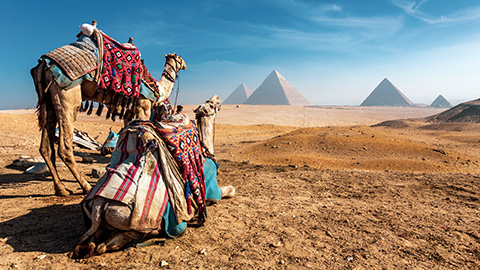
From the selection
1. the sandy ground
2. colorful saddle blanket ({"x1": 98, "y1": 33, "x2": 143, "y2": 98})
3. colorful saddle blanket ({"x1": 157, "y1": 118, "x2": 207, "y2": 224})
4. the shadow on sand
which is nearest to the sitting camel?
colorful saddle blanket ({"x1": 98, "y1": 33, "x2": 143, "y2": 98})

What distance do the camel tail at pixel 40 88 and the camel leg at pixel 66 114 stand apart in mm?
202

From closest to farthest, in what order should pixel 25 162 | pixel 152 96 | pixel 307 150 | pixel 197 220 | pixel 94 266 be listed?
1. pixel 94 266
2. pixel 197 220
3. pixel 152 96
4. pixel 25 162
5. pixel 307 150

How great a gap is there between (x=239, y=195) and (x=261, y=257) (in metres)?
2.31

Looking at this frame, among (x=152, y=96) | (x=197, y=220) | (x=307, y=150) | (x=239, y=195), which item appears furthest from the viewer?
(x=307, y=150)

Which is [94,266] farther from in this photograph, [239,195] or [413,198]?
[413,198]

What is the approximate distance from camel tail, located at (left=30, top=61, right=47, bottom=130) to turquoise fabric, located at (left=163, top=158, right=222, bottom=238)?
3063 millimetres

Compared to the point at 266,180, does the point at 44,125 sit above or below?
above

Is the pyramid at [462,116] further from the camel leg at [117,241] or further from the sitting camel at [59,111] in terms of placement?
the camel leg at [117,241]

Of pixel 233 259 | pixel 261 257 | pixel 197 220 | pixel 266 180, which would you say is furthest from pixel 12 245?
pixel 266 180

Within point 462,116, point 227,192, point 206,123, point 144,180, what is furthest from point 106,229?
point 462,116

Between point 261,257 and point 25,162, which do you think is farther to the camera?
point 25,162

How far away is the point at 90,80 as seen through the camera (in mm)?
5082

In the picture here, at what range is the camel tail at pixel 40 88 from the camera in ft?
15.5

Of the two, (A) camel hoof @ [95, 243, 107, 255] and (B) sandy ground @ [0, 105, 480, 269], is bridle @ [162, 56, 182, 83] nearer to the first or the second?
(B) sandy ground @ [0, 105, 480, 269]
